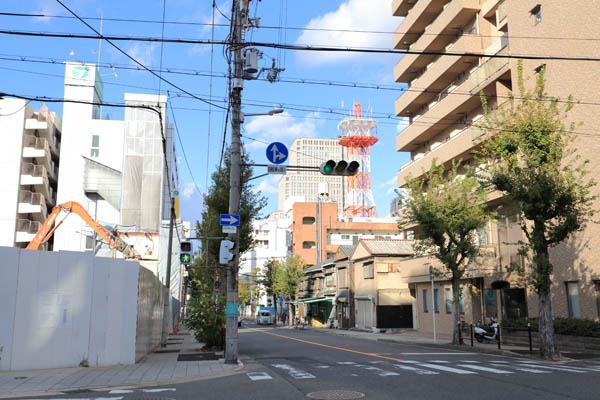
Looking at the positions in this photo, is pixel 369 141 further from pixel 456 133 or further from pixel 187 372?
pixel 187 372

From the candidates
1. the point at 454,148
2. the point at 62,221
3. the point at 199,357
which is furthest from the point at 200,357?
the point at 454,148

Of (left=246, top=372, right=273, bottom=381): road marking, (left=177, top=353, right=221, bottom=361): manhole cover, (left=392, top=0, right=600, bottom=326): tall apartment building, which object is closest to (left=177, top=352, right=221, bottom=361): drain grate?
(left=177, top=353, right=221, bottom=361): manhole cover

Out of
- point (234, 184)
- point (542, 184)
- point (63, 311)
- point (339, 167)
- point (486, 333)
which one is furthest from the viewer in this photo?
point (486, 333)

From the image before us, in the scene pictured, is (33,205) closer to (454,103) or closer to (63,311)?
(454,103)

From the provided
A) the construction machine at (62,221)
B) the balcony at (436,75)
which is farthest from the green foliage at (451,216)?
the construction machine at (62,221)

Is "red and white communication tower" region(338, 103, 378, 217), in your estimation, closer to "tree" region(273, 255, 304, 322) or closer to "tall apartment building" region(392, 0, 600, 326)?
"tree" region(273, 255, 304, 322)

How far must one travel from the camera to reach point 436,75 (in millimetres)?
38062

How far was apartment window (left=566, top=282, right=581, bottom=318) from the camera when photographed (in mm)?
23406

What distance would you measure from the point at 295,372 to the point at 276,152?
21.7ft

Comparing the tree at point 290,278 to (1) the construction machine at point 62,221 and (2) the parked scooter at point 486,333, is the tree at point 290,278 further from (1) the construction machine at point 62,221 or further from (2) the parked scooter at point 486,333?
(2) the parked scooter at point 486,333

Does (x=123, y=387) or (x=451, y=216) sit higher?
(x=451, y=216)

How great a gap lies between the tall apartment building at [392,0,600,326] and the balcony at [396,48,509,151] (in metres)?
0.07

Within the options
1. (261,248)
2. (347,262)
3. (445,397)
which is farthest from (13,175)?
(261,248)

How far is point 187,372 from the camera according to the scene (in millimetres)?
13859
